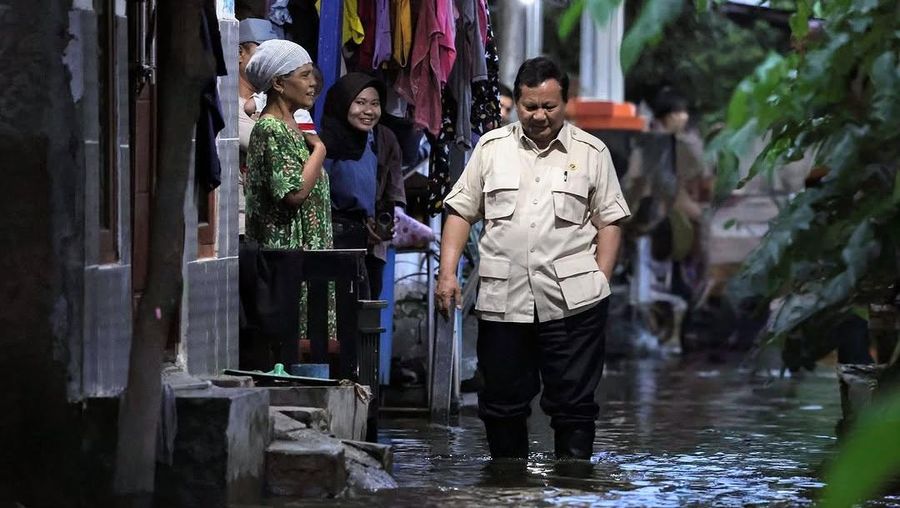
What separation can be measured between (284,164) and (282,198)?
167mm

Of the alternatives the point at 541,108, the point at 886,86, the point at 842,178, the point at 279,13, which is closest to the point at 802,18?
the point at 842,178

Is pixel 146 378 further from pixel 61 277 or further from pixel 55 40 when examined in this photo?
pixel 55 40

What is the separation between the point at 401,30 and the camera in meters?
10.1

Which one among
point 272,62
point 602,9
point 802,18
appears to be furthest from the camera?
point 272,62

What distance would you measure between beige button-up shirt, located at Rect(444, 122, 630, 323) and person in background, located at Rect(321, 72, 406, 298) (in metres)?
1.49

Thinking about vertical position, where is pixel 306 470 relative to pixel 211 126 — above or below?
below

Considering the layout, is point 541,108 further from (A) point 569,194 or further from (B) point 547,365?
(B) point 547,365

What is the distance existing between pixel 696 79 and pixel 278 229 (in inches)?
836

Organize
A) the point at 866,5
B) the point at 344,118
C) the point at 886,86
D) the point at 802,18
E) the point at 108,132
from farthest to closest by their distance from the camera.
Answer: the point at 344,118 < the point at 108,132 < the point at 802,18 < the point at 866,5 < the point at 886,86

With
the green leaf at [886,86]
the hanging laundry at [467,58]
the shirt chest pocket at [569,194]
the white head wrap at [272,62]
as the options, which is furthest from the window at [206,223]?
the green leaf at [886,86]

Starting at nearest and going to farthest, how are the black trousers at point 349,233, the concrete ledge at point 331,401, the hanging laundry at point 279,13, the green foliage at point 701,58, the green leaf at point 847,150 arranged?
the green leaf at point 847,150 → the concrete ledge at point 331,401 → the black trousers at point 349,233 → the hanging laundry at point 279,13 → the green foliage at point 701,58

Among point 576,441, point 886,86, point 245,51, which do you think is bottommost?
point 576,441

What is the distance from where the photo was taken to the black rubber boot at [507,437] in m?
7.81

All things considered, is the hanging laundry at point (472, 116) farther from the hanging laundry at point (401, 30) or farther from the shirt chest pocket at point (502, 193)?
the shirt chest pocket at point (502, 193)
